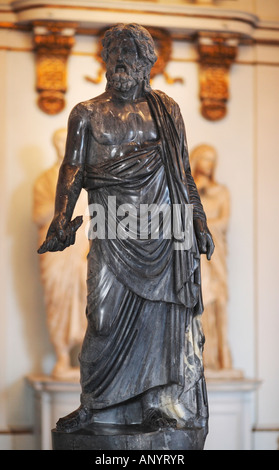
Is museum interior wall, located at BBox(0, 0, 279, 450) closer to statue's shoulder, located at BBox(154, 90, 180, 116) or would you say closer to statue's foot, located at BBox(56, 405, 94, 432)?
statue's shoulder, located at BBox(154, 90, 180, 116)

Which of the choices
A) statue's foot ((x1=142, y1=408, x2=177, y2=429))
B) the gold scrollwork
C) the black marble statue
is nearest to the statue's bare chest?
the black marble statue

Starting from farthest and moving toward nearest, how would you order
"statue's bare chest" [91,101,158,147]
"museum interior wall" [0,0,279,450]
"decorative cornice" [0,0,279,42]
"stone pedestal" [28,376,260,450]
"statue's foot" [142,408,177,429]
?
"museum interior wall" [0,0,279,450]
"decorative cornice" [0,0,279,42]
"stone pedestal" [28,376,260,450]
"statue's bare chest" [91,101,158,147]
"statue's foot" [142,408,177,429]

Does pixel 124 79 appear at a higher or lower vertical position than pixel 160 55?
lower

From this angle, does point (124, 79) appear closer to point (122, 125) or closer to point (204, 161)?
point (122, 125)

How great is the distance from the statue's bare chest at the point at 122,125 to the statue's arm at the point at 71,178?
6 cm

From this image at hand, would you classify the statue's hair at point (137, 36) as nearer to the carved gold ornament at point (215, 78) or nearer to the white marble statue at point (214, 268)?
the white marble statue at point (214, 268)

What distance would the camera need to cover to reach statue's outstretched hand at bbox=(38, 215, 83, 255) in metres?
5.34

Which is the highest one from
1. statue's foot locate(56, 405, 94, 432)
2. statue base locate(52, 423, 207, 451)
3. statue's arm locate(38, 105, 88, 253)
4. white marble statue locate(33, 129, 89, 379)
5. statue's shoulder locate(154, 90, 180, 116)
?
statue's shoulder locate(154, 90, 180, 116)

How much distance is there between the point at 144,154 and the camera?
17.9 feet

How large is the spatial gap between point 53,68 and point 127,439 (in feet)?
14.6

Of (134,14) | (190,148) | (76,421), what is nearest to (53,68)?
(134,14)

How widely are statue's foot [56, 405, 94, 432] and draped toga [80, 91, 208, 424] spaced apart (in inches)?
1.7

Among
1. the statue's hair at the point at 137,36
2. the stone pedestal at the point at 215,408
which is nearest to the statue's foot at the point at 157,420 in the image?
the statue's hair at the point at 137,36

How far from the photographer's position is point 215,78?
9.38 metres
